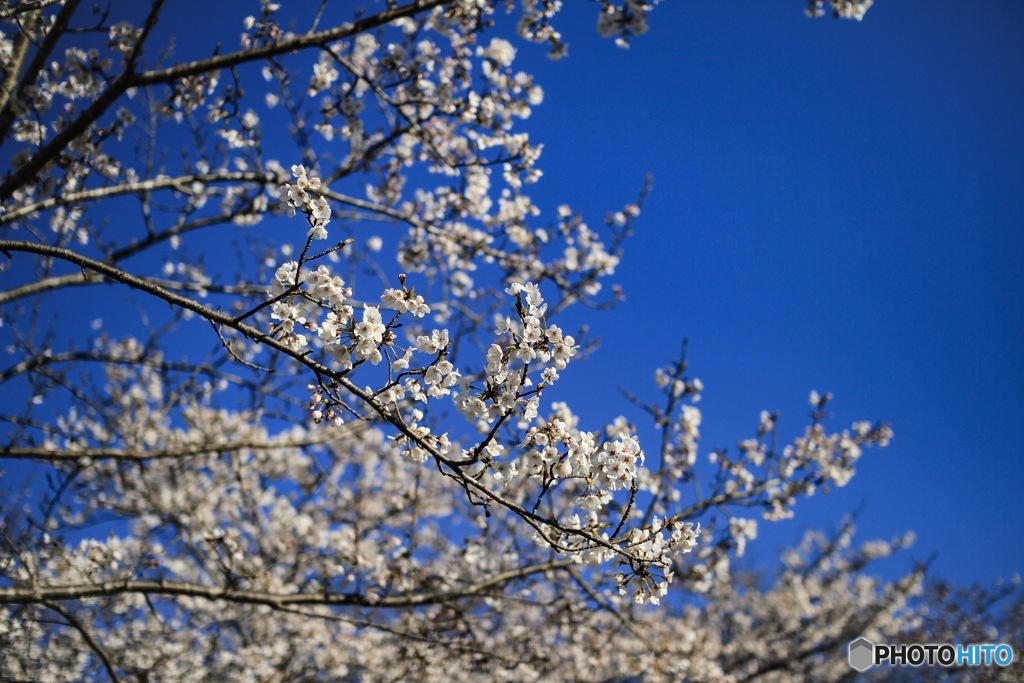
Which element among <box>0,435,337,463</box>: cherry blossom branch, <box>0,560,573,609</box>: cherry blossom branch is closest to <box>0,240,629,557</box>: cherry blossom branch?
<box>0,560,573,609</box>: cherry blossom branch

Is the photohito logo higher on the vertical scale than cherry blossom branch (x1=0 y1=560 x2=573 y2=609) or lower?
higher

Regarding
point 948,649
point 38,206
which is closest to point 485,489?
point 38,206

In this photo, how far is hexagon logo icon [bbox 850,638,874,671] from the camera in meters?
11.0

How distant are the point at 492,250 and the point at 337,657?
6908mm

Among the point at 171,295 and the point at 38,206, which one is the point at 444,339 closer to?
the point at 171,295

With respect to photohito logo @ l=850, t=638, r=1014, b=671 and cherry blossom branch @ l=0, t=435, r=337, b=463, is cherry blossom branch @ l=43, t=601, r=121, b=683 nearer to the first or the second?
cherry blossom branch @ l=0, t=435, r=337, b=463

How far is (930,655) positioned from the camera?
11578 millimetres

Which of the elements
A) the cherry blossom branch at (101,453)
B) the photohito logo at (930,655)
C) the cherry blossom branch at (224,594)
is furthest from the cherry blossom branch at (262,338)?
the photohito logo at (930,655)

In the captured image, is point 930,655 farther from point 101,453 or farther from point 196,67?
point 196,67

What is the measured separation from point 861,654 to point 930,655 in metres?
1.52

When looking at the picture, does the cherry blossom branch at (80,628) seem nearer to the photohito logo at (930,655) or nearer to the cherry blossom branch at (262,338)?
the cherry blossom branch at (262,338)

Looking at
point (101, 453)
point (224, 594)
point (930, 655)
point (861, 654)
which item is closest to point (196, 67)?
point (101, 453)

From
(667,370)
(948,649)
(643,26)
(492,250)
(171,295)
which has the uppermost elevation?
(643,26)

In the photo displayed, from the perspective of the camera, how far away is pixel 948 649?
39.8 feet
